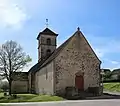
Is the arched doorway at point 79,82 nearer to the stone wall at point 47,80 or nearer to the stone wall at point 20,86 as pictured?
the stone wall at point 47,80

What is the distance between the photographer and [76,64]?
3666 cm

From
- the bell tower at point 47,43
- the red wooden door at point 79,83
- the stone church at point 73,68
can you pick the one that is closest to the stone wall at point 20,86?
the bell tower at point 47,43

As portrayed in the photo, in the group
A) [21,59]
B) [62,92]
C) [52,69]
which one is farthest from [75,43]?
[21,59]

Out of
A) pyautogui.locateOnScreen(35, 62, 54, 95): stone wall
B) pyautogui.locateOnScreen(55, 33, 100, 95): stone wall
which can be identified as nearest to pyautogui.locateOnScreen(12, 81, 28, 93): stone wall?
pyautogui.locateOnScreen(35, 62, 54, 95): stone wall

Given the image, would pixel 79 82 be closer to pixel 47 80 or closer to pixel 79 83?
pixel 79 83

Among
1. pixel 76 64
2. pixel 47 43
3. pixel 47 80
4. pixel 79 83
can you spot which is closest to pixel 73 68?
pixel 76 64

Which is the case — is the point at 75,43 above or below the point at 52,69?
above

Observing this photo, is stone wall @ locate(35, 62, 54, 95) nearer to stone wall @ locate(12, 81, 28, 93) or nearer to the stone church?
the stone church

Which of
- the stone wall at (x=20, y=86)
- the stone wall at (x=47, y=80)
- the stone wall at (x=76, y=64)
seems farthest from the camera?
the stone wall at (x=20, y=86)

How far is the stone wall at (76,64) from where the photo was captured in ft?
116

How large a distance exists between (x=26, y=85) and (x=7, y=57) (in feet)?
41.5

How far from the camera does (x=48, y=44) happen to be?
55.8 meters

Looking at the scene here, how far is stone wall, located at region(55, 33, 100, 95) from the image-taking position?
35.3m

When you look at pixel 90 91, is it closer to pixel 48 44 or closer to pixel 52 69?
pixel 52 69
